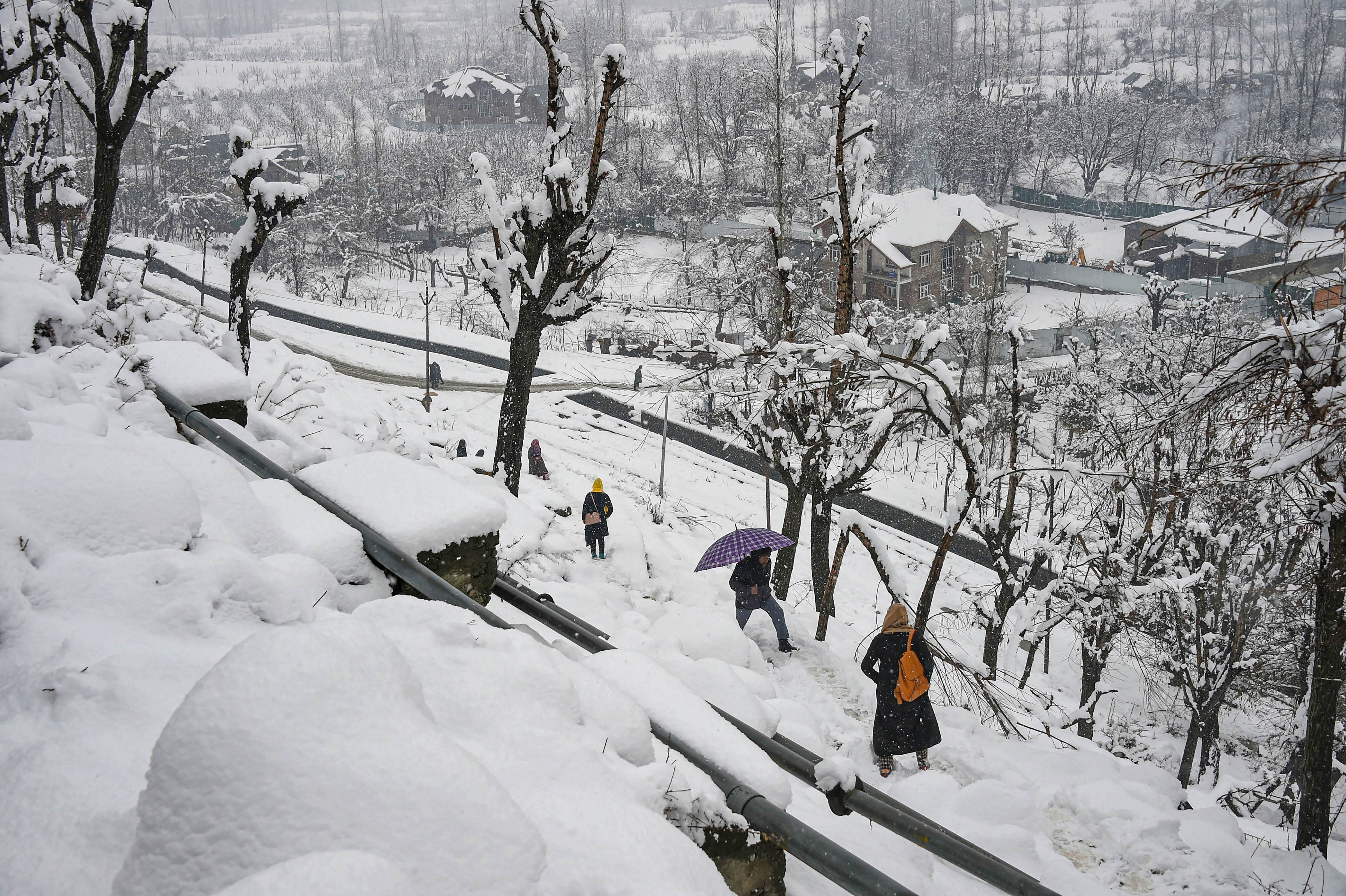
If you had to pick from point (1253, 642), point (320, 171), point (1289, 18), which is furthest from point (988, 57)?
point (1253, 642)

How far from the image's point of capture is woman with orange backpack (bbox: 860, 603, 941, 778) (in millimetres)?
5754

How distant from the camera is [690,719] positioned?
2.70 metres

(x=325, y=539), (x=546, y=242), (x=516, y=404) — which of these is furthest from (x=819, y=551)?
(x=325, y=539)

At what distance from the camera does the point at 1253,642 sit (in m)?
14.0

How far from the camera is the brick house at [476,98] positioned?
84.4 metres

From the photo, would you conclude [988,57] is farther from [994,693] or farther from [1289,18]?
[994,693]

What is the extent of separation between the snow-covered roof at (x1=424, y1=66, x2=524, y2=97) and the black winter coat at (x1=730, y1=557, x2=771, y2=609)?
8678 centimetres

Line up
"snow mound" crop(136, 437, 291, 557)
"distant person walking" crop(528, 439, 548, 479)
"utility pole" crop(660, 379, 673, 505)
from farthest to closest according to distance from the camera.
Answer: "distant person walking" crop(528, 439, 548, 479) < "utility pole" crop(660, 379, 673, 505) < "snow mound" crop(136, 437, 291, 557)

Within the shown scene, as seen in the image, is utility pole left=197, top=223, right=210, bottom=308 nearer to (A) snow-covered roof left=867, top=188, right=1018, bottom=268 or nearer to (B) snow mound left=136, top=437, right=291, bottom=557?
(B) snow mound left=136, top=437, right=291, bottom=557

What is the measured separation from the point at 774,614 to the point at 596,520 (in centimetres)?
429

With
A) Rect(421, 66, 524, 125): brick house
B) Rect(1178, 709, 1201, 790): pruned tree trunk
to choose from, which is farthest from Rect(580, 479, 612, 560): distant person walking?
Rect(421, 66, 524, 125): brick house

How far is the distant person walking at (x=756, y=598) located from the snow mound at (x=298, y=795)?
20.7ft

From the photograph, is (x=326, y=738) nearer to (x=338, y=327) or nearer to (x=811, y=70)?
(x=338, y=327)

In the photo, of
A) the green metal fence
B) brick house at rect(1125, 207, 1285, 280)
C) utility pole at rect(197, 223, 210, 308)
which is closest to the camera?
utility pole at rect(197, 223, 210, 308)
